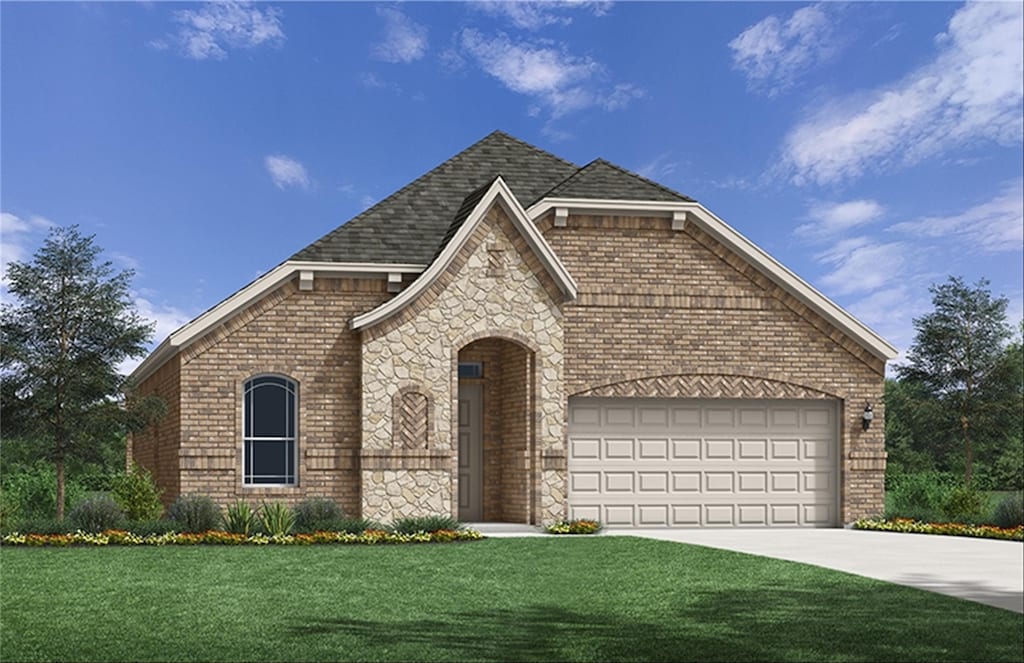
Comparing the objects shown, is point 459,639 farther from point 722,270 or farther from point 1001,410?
point 1001,410

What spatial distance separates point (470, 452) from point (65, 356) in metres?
8.00

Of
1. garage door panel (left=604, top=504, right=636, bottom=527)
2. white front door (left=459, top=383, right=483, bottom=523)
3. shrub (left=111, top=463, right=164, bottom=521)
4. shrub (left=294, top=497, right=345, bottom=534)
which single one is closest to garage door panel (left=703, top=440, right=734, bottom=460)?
garage door panel (left=604, top=504, right=636, bottom=527)

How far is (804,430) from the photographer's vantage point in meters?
24.1

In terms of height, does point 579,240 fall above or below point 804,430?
above

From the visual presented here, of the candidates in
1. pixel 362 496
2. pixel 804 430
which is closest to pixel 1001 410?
pixel 804 430

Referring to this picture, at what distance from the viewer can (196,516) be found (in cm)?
1967

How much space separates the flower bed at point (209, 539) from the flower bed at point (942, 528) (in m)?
9.12

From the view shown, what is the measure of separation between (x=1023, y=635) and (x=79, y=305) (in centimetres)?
1840

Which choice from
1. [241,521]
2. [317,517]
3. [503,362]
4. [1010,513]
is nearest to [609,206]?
[503,362]

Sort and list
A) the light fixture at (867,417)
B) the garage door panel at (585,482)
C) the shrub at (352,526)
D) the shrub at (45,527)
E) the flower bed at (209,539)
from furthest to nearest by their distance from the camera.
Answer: the light fixture at (867,417)
the garage door panel at (585,482)
the shrub at (352,526)
the shrub at (45,527)
the flower bed at (209,539)

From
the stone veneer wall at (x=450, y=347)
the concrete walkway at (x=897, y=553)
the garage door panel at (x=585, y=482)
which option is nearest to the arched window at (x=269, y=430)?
the stone veneer wall at (x=450, y=347)

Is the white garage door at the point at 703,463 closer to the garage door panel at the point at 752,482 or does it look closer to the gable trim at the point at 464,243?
the garage door panel at the point at 752,482

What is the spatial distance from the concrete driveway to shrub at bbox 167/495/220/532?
6.83 meters

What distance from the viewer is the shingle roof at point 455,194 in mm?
23188
